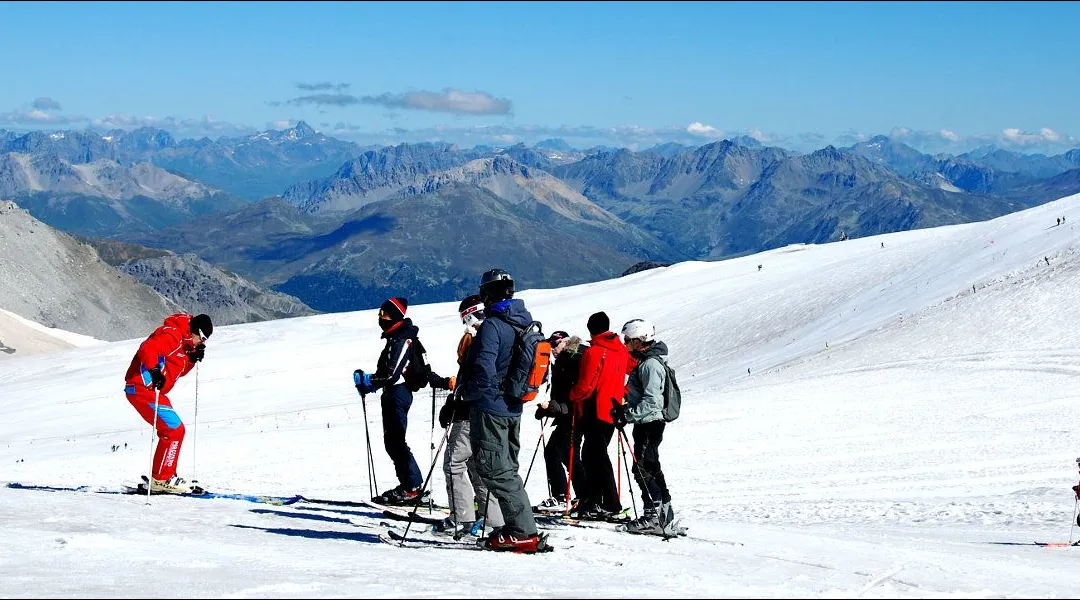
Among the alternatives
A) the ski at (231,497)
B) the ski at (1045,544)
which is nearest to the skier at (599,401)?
the ski at (231,497)

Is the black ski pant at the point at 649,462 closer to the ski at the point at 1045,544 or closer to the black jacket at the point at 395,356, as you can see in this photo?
the black jacket at the point at 395,356

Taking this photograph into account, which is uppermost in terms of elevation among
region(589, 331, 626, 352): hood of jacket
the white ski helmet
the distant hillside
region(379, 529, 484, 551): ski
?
the distant hillside

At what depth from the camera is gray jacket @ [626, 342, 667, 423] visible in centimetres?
1057

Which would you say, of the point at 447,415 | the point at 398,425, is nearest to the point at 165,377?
the point at 398,425

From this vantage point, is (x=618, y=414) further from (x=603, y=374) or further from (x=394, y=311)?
(x=394, y=311)

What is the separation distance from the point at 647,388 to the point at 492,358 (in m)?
2.44

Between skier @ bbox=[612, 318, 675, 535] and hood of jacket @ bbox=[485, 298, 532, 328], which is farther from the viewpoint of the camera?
skier @ bbox=[612, 318, 675, 535]

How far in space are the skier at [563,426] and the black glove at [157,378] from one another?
4536 mm

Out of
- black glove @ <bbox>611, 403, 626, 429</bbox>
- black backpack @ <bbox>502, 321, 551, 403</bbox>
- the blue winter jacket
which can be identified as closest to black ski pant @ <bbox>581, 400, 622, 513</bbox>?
black glove @ <bbox>611, 403, 626, 429</bbox>

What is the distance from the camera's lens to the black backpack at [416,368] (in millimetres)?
11180

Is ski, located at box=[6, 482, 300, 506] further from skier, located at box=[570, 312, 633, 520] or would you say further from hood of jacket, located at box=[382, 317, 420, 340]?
skier, located at box=[570, 312, 633, 520]

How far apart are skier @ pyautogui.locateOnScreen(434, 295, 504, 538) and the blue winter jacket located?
0.47 meters

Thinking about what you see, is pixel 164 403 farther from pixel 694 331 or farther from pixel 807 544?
pixel 694 331

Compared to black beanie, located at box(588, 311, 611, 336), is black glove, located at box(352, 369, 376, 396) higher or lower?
lower
